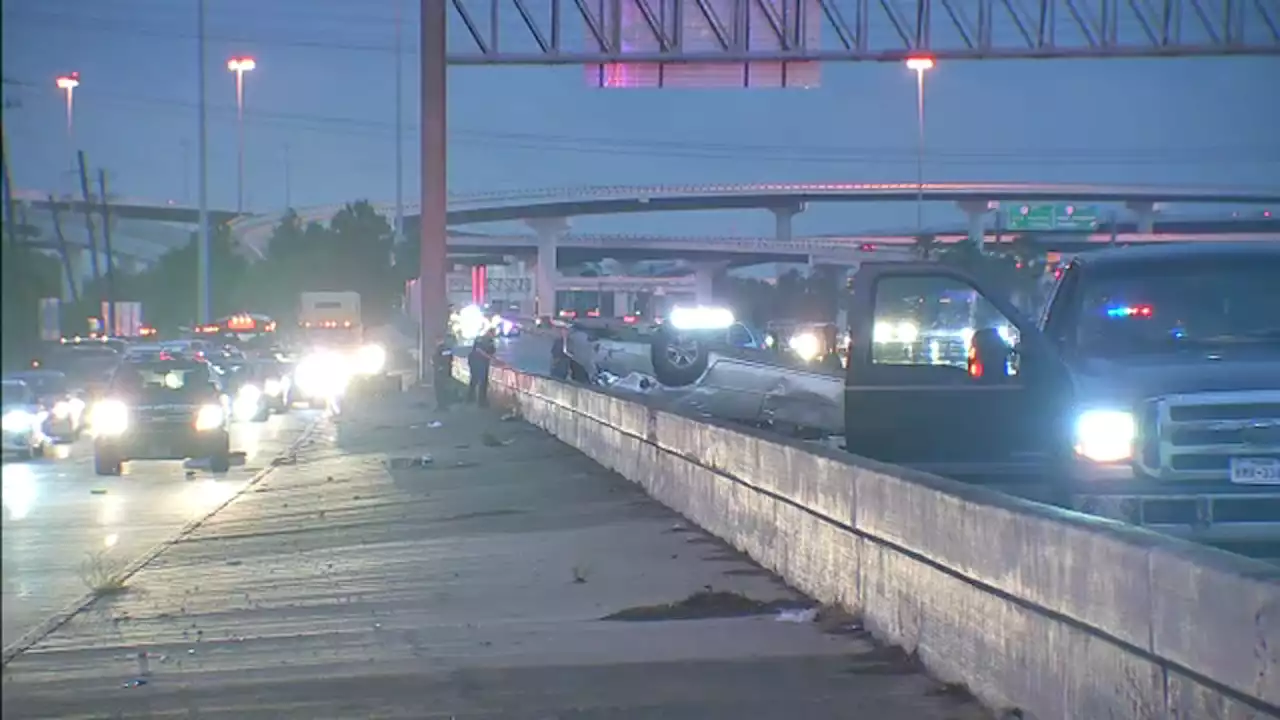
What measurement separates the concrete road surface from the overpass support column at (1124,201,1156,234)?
38.7 ft

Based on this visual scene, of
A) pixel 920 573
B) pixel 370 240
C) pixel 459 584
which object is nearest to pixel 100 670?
pixel 459 584

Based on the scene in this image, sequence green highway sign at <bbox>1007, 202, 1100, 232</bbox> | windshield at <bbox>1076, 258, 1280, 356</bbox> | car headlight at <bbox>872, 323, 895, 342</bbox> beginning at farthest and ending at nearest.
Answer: green highway sign at <bbox>1007, 202, 1100, 232</bbox> < car headlight at <bbox>872, 323, 895, 342</bbox> < windshield at <bbox>1076, 258, 1280, 356</bbox>

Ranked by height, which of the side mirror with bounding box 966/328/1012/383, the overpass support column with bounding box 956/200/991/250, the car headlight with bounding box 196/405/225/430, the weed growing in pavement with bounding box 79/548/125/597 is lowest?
the weed growing in pavement with bounding box 79/548/125/597

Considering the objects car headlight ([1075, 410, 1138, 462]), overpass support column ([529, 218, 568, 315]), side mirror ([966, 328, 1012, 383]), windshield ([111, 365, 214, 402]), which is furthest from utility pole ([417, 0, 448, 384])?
overpass support column ([529, 218, 568, 315])

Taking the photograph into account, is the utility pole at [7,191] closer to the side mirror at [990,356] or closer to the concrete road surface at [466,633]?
the concrete road surface at [466,633]

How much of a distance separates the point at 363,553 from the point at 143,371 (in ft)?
41.4

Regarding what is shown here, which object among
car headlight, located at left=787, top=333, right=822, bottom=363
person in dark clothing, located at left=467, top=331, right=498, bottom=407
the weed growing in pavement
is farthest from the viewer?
person in dark clothing, located at left=467, top=331, right=498, bottom=407

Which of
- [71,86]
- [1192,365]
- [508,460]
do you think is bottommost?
[508,460]

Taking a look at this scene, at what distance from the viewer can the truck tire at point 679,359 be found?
25641 mm

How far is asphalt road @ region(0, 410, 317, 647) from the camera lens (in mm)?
13984

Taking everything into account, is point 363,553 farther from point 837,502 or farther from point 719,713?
point 719,713

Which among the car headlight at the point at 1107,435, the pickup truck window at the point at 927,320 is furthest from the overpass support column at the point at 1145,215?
the car headlight at the point at 1107,435

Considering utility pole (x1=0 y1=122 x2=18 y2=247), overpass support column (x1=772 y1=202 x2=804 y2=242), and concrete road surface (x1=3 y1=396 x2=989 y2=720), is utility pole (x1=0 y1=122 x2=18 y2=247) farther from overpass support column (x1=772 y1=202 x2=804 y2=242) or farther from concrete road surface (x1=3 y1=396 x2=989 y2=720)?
overpass support column (x1=772 y1=202 x2=804 y2=242)

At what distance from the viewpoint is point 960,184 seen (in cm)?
4581
